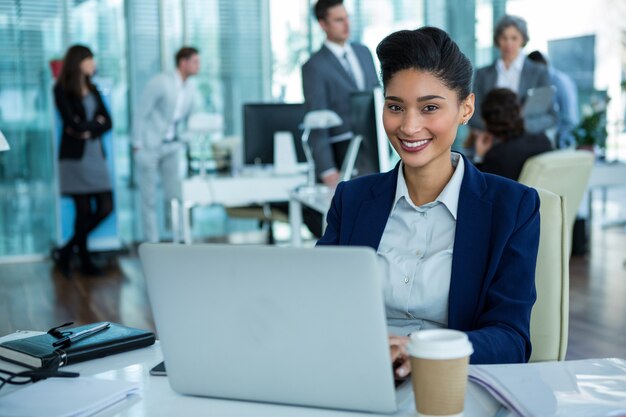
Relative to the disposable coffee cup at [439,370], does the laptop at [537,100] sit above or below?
above

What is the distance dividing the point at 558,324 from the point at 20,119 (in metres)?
6.84

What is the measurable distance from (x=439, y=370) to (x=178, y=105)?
6333mm

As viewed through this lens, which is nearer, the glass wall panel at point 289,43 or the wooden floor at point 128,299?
the wooden floor at point 128,299

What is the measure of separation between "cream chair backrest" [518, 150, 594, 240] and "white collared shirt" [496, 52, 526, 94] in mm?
1859

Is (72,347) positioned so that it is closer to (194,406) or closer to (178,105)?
(194,406)

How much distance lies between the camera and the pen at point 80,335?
4.84 ft

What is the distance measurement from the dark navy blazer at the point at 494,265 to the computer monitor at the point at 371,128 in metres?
1.74

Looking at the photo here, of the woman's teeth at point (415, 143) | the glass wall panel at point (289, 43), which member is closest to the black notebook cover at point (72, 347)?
the woman's teeth at point (415, 143)

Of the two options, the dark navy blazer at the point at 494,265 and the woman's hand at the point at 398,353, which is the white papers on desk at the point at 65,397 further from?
the dark navy blazer at the point at 494,265

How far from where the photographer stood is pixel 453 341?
1.01m

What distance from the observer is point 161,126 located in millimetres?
7086

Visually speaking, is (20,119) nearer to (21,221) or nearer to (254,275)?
(21,221)

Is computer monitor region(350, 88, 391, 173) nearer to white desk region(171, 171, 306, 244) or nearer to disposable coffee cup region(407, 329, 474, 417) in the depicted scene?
white desk region(171, 171, 306, 244)

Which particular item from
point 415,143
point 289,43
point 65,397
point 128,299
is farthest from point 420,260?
point 289,43
